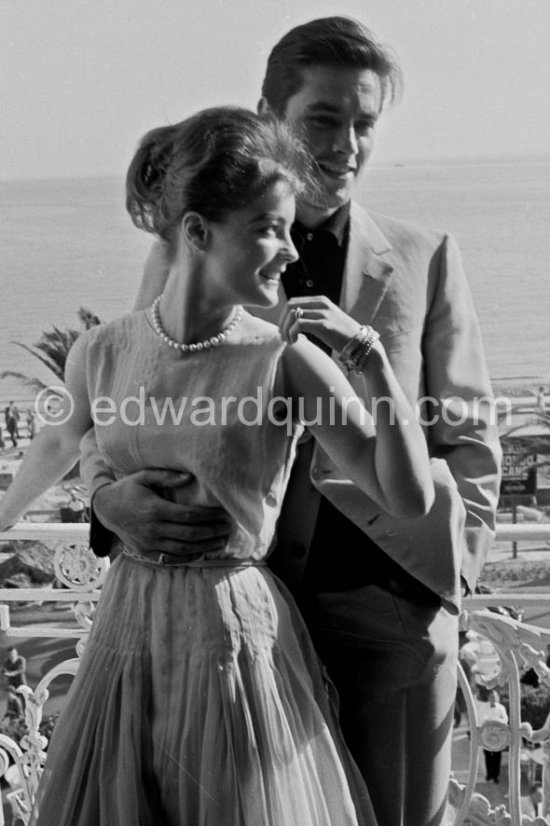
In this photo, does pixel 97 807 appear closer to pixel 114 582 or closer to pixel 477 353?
pixel 114 582

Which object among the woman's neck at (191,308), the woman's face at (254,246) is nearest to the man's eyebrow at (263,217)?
the woman's face at (254,246)

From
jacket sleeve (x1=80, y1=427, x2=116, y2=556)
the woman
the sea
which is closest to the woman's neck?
the woman

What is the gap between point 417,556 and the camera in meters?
1.53

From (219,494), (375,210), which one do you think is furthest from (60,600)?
(375,210)

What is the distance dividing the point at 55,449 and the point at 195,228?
0.45 meters

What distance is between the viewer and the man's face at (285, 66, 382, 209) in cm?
150

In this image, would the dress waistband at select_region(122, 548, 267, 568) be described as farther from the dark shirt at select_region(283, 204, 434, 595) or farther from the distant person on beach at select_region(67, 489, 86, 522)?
the distant person on beach at select_region(67, 489, 86, 522)

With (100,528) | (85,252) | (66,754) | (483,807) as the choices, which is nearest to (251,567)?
(100,528)

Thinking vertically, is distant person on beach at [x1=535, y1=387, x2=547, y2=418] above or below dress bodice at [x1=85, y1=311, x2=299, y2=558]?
above

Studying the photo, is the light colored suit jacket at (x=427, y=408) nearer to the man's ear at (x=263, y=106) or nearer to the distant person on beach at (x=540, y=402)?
the man's ear at (x=263, y=106)

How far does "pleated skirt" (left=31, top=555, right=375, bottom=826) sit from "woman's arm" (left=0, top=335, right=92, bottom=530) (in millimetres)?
231

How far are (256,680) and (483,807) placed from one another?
35.9 inches

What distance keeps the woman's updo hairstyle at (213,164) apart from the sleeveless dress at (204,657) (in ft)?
0.55

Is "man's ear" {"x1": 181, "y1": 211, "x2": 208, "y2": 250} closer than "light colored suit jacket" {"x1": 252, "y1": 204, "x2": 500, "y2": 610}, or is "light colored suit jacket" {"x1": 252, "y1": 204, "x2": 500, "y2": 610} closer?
"man's ear" {"x1": 181, "y1": 211, "x2": 208, "y2": 250}
